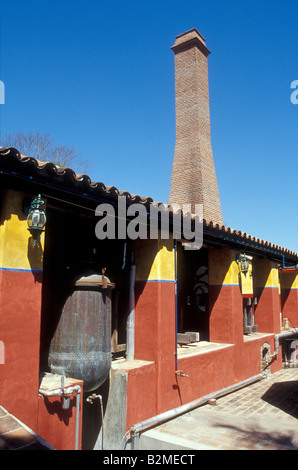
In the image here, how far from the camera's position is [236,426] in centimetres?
659

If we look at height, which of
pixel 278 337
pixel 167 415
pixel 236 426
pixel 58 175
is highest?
pixel 58 175

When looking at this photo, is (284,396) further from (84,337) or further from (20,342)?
(20,342)

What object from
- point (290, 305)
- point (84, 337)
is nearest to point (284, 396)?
point (84, 337)

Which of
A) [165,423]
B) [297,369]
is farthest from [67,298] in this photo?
[297,369]

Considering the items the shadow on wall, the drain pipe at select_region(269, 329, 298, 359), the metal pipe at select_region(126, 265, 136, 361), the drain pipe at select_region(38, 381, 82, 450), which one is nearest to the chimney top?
the drain pipe at select_region(269, 329, 298, 359)

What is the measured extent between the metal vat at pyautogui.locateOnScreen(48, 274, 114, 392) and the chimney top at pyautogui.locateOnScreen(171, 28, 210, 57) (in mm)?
15853

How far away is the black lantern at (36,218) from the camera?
4.55 metres

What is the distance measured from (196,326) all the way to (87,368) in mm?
5690

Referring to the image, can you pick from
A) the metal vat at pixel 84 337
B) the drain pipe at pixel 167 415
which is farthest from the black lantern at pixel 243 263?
the metal vat at pixel 84 337

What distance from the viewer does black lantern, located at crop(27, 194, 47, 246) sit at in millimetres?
4551

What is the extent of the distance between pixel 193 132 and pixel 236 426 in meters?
13.2

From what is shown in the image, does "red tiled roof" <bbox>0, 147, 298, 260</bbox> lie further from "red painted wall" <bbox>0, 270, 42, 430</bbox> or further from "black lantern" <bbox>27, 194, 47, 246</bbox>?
"red painted wall" <bbox>0, 270, 42, 430</bbox>

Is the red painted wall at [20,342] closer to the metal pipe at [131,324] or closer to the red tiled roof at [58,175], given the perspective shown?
the red tiled roof at [58,175]

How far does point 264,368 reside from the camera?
1119 centimetres
